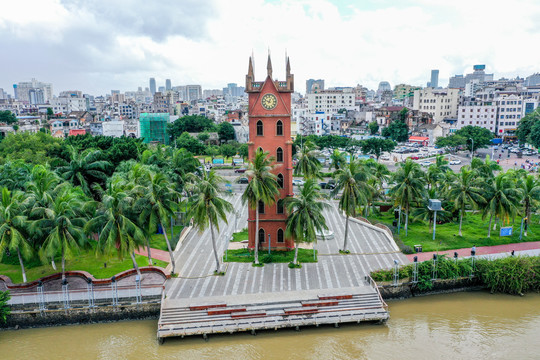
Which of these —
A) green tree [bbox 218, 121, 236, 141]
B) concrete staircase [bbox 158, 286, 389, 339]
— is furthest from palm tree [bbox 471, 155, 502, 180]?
green tree [bbox 218, 121, 236, 141]

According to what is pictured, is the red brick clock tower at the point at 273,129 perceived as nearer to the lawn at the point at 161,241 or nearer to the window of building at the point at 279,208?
the window of building at the point at 279,208

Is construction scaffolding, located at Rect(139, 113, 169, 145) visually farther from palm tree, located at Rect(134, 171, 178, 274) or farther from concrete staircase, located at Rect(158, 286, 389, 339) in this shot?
concrete staircase, located at Rect(158, 286, 389, 339)

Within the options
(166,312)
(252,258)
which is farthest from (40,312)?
(252,258)

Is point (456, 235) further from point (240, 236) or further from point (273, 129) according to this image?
point (240, 236)

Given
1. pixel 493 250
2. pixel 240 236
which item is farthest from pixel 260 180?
pixel 493 250

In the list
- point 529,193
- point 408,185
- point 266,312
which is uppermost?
point 408,185

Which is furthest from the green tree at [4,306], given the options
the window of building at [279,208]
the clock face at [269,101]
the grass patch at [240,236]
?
the clock face at [269,101]

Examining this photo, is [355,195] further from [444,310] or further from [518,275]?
[518,275]
